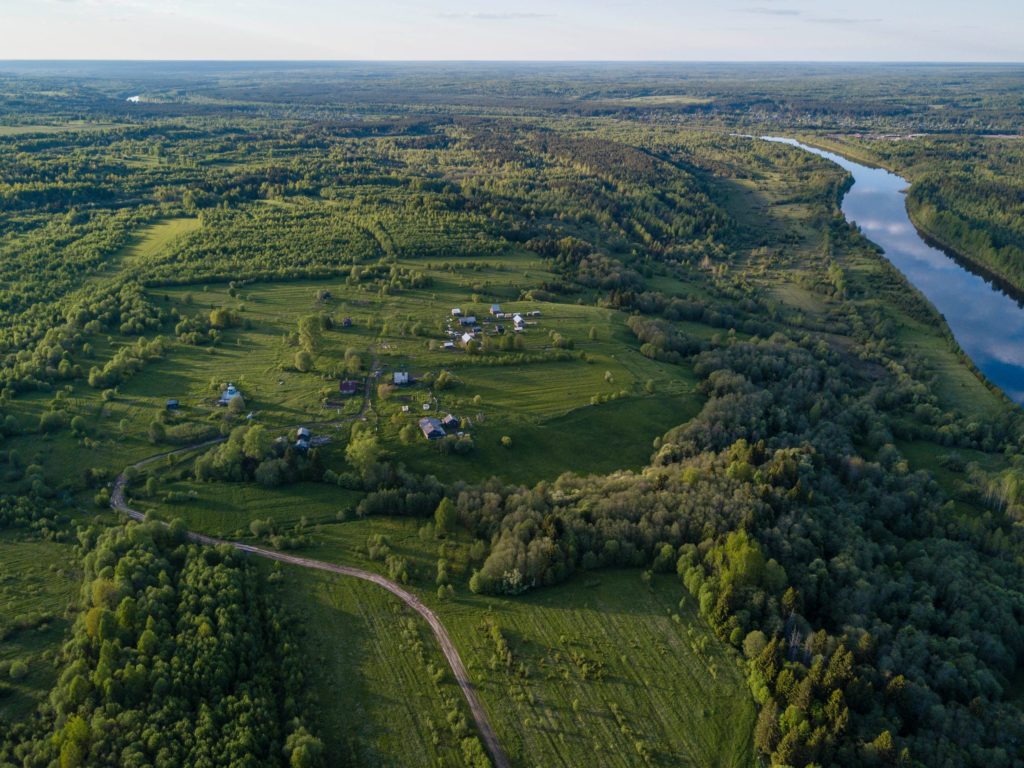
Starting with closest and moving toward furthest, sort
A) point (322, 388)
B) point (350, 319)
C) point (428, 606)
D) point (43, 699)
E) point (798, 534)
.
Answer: point (43, 699)
point (428, 606)
point (798, 534)
point (322, 388)
point (350, 319)

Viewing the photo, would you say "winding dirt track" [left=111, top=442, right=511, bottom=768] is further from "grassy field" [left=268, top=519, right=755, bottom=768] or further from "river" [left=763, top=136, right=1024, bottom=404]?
"river" [left=763, top=136, right=1024, bottom=404]

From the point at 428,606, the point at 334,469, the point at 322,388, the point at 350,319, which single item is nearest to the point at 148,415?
the point at 322,388

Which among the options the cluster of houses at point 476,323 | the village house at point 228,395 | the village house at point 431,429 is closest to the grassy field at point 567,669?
the village house at point 431,429

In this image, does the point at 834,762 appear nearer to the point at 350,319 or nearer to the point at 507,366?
the point at 507,366

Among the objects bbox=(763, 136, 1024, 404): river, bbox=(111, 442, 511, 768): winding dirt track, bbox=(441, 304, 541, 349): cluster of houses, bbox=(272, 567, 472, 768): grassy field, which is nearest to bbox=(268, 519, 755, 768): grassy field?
bbox=(272, 567, 472, 768): grassy field

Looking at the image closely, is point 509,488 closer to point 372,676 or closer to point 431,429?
point 431,429

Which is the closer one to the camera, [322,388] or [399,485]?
[399,485]

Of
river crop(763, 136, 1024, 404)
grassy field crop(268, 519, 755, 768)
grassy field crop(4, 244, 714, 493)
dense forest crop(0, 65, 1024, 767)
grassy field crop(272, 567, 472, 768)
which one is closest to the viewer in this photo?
grassy field crop(272, 567, 472, 768)

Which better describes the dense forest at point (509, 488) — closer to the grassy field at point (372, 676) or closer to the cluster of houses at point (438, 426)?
the cluster of houses at point (438, 426)
